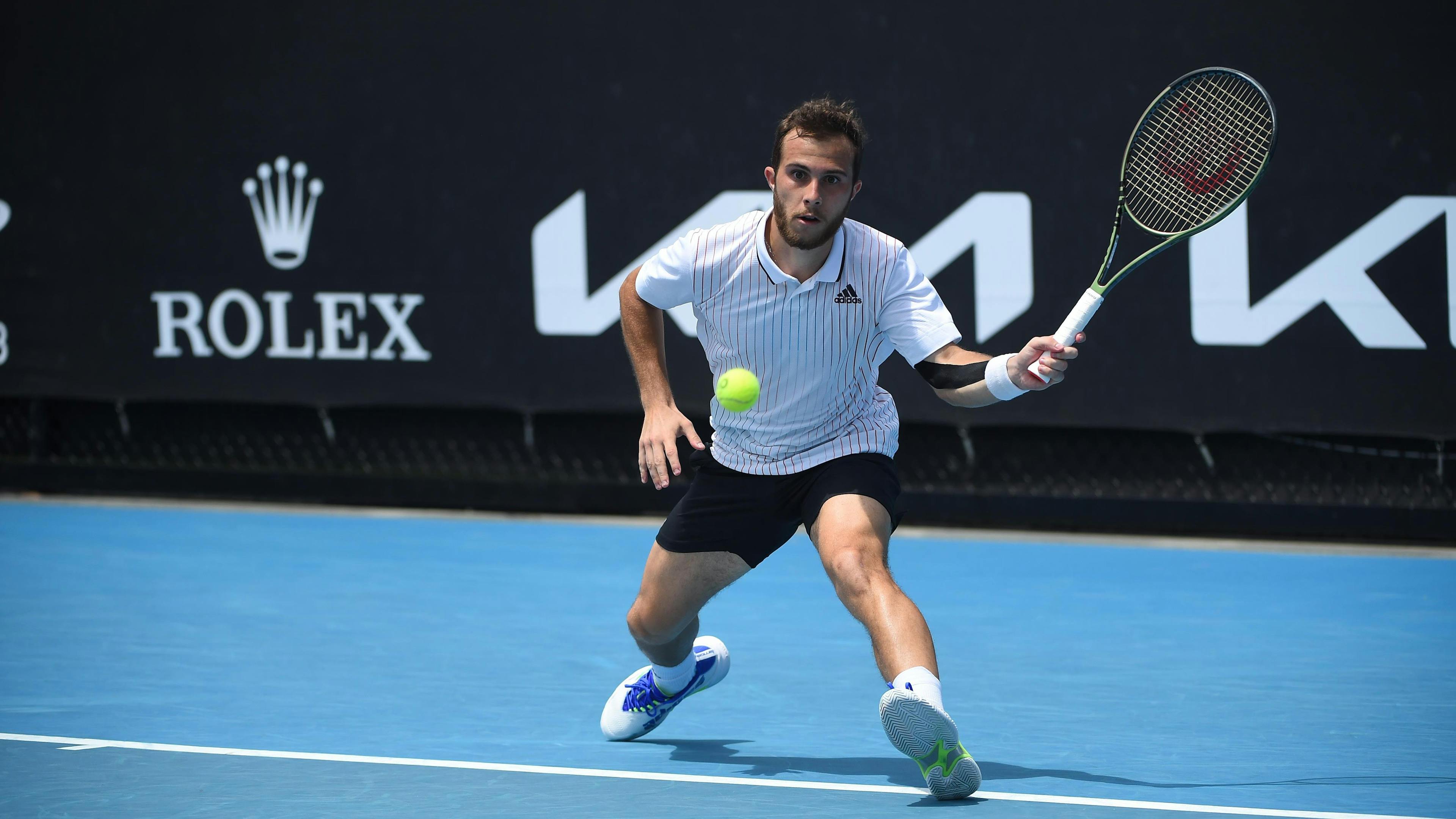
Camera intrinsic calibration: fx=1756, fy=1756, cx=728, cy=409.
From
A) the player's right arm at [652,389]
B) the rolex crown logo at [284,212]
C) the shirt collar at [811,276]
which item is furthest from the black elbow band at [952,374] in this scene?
the rolex crown logo at [284,212]

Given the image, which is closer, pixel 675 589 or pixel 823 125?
pixel 823 125

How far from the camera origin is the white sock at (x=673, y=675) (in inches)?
164

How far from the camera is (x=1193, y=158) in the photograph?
451 centimetres

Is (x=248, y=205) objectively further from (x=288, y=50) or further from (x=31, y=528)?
(x=31, y=528)

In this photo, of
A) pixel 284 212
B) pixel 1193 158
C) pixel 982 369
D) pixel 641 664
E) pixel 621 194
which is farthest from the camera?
pixel 284 212

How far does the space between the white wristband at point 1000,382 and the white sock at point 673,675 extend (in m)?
1.05

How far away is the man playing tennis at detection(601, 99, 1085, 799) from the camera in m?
3.73

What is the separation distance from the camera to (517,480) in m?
7.62

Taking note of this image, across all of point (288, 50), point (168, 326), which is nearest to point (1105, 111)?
point (288, 50)

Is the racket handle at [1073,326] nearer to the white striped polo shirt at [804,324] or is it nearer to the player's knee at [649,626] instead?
the white striped polo shirt at [804,324]

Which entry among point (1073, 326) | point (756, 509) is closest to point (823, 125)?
point (1073, 326)

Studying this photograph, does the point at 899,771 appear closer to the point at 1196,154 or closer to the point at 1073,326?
the point at 1073,326

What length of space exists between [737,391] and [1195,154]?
1.54 metres

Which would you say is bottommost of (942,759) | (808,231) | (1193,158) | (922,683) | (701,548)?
(942,759)
